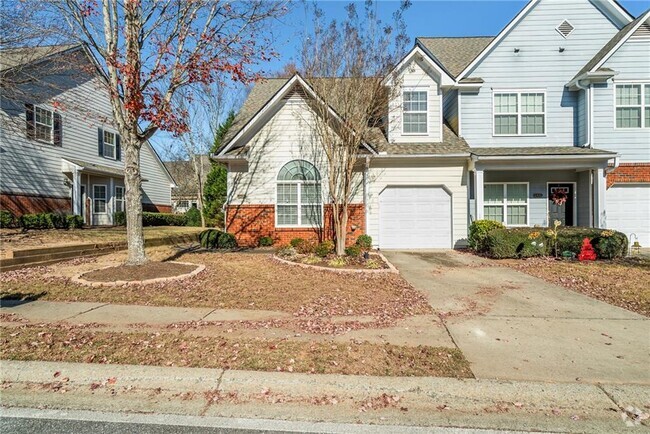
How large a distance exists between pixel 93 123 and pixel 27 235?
10.6 meters

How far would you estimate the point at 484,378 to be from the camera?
3.81 meters

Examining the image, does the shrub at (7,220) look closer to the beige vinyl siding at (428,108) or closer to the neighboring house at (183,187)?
the beige vinyl siding at (428,108)

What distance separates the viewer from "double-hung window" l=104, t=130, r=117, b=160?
22.9 metres

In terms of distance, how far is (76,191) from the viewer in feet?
62.2

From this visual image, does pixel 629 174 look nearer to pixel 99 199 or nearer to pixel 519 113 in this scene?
pixel 519 113

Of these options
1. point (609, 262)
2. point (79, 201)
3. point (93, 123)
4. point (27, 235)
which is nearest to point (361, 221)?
point (609, 262)

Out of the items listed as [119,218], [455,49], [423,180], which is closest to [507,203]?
[423,180]

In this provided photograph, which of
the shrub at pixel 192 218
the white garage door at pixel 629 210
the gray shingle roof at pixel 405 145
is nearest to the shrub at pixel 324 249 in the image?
the gray shingle roof at pixel 405 145

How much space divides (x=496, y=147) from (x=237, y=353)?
13.6 metres

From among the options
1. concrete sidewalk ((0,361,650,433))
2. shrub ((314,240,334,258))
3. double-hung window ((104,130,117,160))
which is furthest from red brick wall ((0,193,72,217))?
concrete sidewalk ((0,361,650,433))

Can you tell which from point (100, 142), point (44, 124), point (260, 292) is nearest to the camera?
point (260, 292)

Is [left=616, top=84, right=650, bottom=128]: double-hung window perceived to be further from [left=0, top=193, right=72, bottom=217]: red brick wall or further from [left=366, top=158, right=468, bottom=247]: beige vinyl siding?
[left=0, top=193, right=72, bottom=217]: red brick wall

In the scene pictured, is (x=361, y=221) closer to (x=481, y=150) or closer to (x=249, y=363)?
(x=481, y=150)

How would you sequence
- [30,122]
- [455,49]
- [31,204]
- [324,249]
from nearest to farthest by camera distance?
[324,249] → [30,122] → [31,204] → [455,49]
